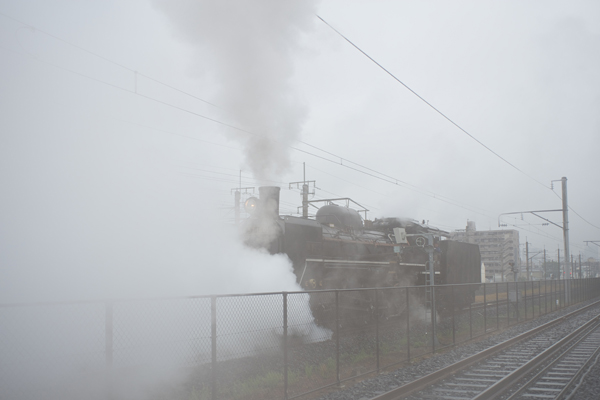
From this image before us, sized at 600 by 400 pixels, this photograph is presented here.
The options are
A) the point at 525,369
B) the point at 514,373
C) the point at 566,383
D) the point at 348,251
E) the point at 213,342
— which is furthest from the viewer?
the point at 348,251

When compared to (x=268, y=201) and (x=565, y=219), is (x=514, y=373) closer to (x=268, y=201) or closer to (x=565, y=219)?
(x=268, y=201)

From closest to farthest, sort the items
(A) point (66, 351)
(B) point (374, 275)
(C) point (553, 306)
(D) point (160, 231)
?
1. (A) point (66, 351)
2. (D) point (160, 231)
3. (B) point (374, 275)
4. (C) point (553, 306)

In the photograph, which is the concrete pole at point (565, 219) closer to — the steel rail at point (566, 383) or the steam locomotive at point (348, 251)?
the steam locomotive at point (348, 251)

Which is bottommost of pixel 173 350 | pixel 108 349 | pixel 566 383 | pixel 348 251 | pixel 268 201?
pixel 566 383

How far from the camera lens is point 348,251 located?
14.6 metres

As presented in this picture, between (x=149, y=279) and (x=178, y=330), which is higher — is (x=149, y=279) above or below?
above

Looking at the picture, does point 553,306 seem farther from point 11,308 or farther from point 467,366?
point 11,308

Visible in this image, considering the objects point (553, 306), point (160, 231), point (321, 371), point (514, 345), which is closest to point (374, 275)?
point (514, 345)

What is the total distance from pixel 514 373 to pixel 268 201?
668cm

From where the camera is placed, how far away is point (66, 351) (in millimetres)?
5836

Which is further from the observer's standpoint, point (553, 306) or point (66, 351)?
point (553, 306)

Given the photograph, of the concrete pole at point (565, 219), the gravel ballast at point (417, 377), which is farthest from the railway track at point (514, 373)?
the concrete pole at point (565, 219)

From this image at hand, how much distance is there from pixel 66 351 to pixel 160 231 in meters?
3.18

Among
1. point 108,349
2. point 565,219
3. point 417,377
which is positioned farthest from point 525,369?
point 565,219
